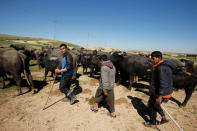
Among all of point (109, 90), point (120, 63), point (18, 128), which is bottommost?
point (18, 128)

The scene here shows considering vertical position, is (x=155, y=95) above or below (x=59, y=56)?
below

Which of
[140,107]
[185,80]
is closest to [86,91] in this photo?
[140,107]

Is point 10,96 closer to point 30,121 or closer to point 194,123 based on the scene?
point 30,121

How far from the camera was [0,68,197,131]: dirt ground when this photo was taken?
3547 mm

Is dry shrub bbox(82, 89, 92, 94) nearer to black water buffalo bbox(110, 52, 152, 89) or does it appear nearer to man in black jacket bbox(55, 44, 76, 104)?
man in black jacket bbox(55, 44, 76, 104)

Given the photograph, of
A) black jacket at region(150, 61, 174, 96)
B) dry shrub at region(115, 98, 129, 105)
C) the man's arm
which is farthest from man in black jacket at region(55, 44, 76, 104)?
black jacket at region(150, 61, 174, 96)

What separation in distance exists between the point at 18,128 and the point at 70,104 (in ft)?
6.75

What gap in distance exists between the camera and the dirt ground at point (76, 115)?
355 cm

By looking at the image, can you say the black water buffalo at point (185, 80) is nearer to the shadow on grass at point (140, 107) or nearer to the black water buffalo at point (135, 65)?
the black water buffalo at point (135, 65)

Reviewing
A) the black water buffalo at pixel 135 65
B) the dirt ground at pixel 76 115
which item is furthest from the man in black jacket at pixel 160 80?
the black water buffalo at pixel 135 65

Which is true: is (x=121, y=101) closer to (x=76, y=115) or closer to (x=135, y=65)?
(x=76, y=115)

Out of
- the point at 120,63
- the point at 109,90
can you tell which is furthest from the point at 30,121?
the point at 120,63

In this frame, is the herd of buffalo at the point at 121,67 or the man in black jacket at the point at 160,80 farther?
the herd of buffalo at the point at 121,67

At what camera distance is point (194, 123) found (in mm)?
3982
